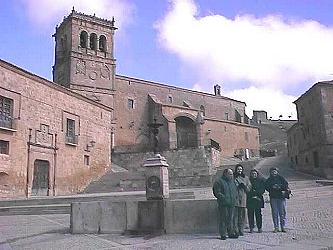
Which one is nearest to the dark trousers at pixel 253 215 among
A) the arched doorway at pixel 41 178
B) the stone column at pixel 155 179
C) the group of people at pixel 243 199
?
the group of people at pixel 243 199

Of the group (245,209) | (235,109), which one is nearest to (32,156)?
(245,209)

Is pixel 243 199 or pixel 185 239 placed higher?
pixel 243 199

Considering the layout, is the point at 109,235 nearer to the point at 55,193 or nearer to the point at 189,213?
the point at 189,213

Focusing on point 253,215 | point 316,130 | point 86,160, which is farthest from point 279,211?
point 316,130

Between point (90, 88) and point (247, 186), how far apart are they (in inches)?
1301

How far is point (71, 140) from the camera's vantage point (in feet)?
87.5

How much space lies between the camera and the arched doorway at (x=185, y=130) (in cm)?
4256

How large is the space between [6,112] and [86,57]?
1965 cm

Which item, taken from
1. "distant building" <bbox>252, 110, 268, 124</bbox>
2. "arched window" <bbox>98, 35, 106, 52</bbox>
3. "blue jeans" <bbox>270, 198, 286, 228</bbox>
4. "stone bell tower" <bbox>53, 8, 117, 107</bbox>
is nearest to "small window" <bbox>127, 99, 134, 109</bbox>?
"stone bell tower" <bbox>53, 8, 117, 107</bbox>

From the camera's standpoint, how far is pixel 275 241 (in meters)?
7.29

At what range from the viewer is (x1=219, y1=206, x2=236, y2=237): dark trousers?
25.5 ft

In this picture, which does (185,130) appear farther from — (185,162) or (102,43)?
(102,43)

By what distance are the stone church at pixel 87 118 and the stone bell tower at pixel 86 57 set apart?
0.35 ft

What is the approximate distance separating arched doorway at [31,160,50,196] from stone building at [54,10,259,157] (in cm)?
1483
